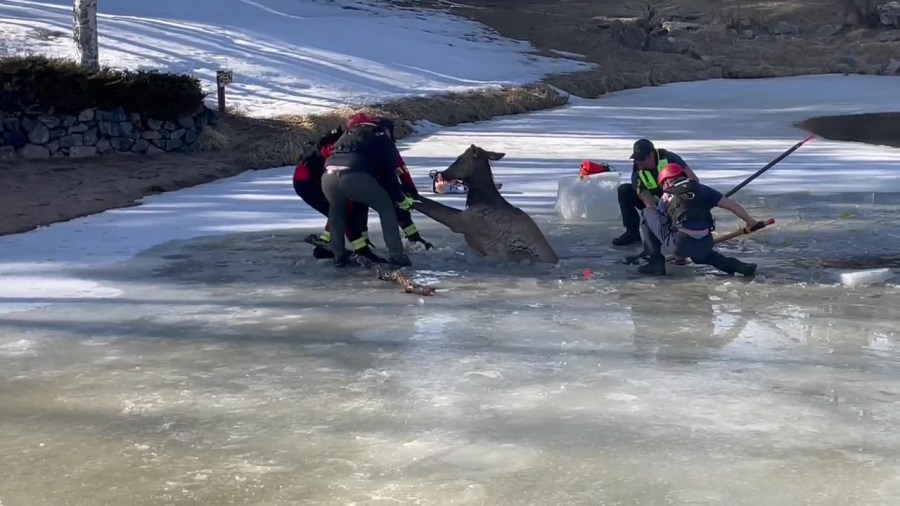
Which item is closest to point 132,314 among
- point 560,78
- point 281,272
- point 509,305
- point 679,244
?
point 281,272

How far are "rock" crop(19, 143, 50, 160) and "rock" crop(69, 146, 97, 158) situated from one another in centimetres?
32

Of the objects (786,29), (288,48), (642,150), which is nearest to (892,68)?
(786,29)

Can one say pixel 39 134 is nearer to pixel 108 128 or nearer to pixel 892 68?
pixel 108 128

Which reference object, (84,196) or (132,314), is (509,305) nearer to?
(132,314)

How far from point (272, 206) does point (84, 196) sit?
2.21 m

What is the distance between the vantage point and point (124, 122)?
16.3m

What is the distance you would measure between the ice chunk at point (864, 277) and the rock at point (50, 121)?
10808 mm

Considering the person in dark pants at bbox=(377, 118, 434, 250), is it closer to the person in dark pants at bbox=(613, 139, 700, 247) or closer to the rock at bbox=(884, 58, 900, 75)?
the person in dark pants at bbox=(613, 139, 700, 247)

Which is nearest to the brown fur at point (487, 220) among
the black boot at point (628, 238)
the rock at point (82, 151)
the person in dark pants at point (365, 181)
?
the person in dark pants at point (365, 181)

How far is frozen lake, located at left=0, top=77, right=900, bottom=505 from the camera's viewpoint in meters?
4.86

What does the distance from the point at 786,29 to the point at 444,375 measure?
48159mm

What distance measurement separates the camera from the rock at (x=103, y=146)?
16.2 m

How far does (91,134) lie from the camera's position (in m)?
16.1

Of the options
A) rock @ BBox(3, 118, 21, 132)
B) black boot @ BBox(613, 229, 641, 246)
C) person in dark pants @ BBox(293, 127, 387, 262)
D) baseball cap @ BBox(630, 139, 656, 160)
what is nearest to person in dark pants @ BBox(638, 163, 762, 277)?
baseball cap @ BBox(630, 139, 656, 160)
